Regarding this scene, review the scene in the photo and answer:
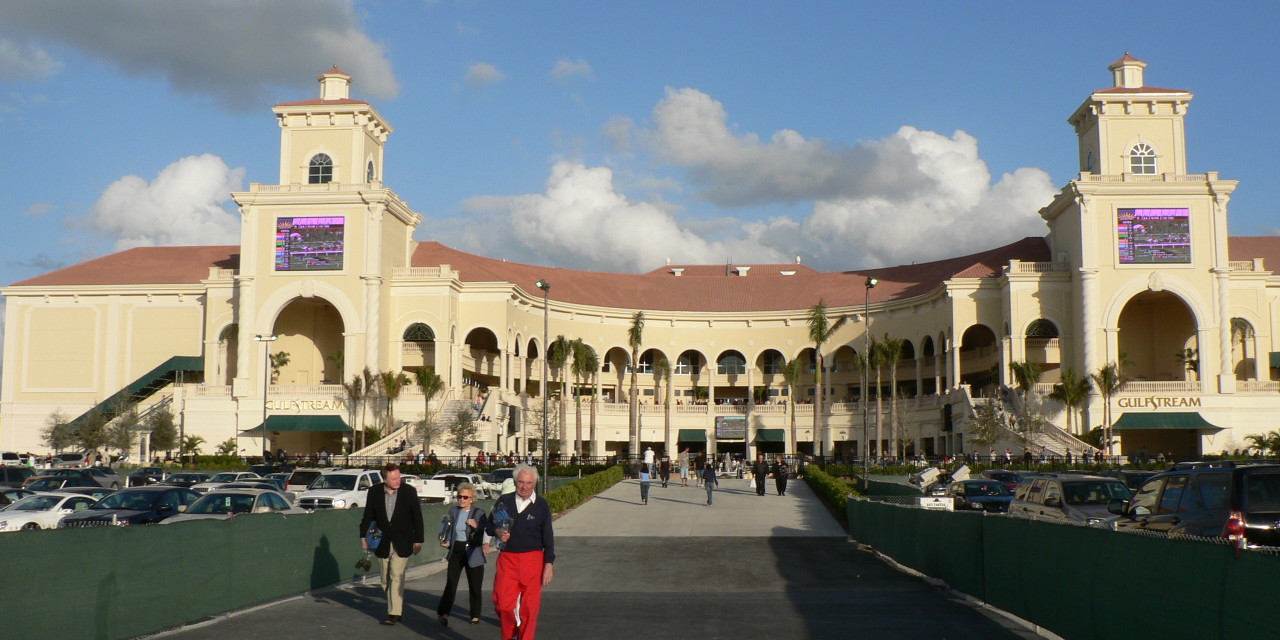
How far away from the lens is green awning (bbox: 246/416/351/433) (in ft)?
197

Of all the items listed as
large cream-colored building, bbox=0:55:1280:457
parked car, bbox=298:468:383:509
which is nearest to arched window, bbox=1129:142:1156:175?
large cream-colored building, bbox=0:55:1280:457

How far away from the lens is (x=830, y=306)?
77250 mm

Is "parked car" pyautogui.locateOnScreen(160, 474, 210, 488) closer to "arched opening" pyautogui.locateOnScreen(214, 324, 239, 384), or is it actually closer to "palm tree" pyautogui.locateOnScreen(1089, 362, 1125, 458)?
"arched opening" pyautogui.locateOnScreen(214, 324, 239, 384)

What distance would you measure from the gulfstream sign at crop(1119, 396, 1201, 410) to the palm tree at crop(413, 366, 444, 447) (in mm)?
35976

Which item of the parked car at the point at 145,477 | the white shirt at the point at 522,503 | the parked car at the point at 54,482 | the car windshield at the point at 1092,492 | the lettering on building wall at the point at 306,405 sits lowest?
the parked car at the point at 145,477

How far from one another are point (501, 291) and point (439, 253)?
316 inches

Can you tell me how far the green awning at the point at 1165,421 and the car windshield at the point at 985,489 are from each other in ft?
109

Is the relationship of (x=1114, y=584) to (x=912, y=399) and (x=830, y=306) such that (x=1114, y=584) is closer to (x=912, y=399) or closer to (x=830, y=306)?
(x=912, y=399)

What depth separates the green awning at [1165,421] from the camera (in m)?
55.8

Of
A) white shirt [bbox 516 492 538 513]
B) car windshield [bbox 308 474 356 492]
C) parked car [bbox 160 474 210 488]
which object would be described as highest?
white shirt [bbox 516 492 538 513]

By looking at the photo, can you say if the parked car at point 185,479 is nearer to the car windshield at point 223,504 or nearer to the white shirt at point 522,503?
the car windshield at point 223,504

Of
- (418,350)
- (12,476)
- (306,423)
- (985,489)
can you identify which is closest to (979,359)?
(418,350)

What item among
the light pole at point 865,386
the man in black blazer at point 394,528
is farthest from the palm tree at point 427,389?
the man in black blazer at point 394,528

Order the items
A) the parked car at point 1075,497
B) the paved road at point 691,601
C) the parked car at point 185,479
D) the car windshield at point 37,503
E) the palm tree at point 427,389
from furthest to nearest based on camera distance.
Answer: the palm tree at point 427,389 < the parked car at point 185,479 < the car windshield at point 37,503 < the parked car at point 1075,497 < the paved road at point 691,601
